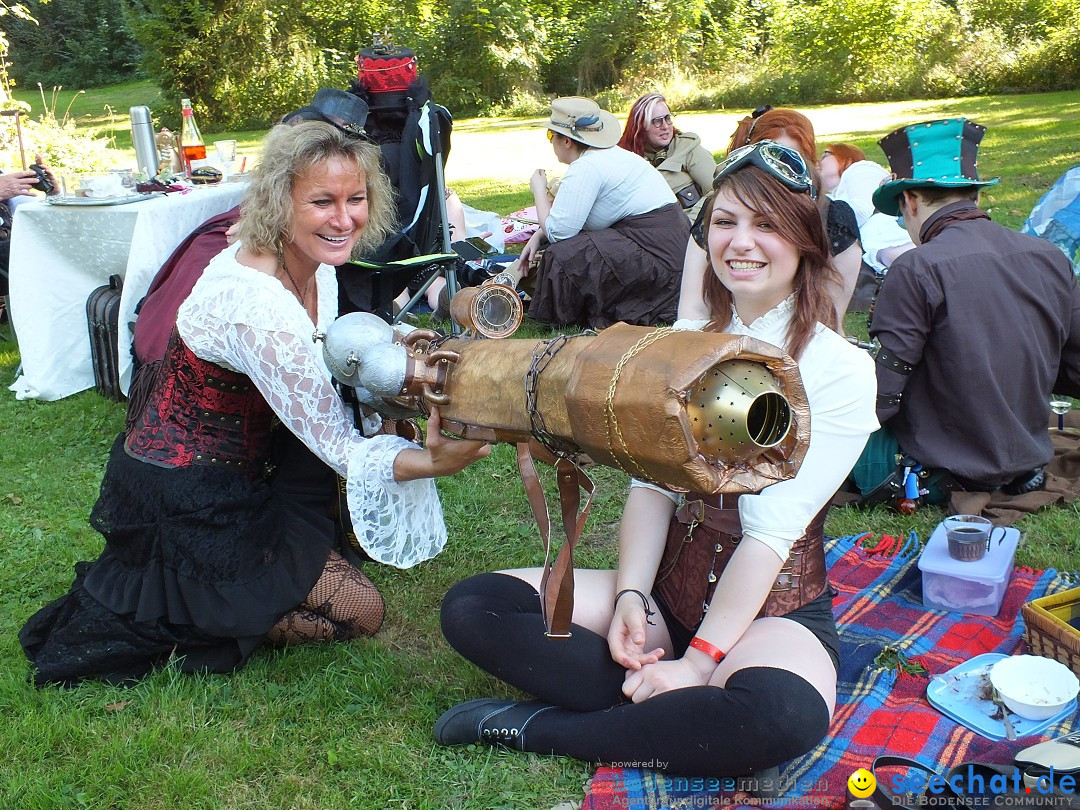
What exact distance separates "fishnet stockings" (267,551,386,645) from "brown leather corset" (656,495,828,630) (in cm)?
103

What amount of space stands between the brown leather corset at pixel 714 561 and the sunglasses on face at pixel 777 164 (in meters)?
0.80

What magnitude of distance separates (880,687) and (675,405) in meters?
1.72

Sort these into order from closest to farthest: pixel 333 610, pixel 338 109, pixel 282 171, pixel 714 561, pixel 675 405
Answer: pixel 675 405
pixel 714 561
pixel 282 171
pixel 333 610
pixel 338 109

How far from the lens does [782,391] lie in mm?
1715

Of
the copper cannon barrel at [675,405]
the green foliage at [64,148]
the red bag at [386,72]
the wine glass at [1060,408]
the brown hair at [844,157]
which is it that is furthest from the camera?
the green foliage at [64,148]

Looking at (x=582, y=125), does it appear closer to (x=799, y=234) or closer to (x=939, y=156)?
(x=939, y=156)

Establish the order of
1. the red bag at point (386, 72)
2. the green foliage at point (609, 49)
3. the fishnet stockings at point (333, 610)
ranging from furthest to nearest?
the green foliage at point (609, 49)
the red bag at point (386, 72)
the fishnet stockings at point (333, 610)

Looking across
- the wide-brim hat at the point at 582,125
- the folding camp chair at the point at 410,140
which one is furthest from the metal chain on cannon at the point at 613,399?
the wide-brim hat at the point at 582,125

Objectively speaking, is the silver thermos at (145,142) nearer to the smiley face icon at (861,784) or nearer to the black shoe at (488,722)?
the black shoe at (488,722)

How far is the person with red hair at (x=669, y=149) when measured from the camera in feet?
23.8

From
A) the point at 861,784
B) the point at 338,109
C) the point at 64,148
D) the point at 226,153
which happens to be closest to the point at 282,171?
the point at 338,109

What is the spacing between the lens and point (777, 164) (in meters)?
2.46

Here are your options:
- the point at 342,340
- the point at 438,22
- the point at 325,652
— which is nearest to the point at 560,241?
the point at 325,652

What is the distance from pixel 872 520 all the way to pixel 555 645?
191cm
